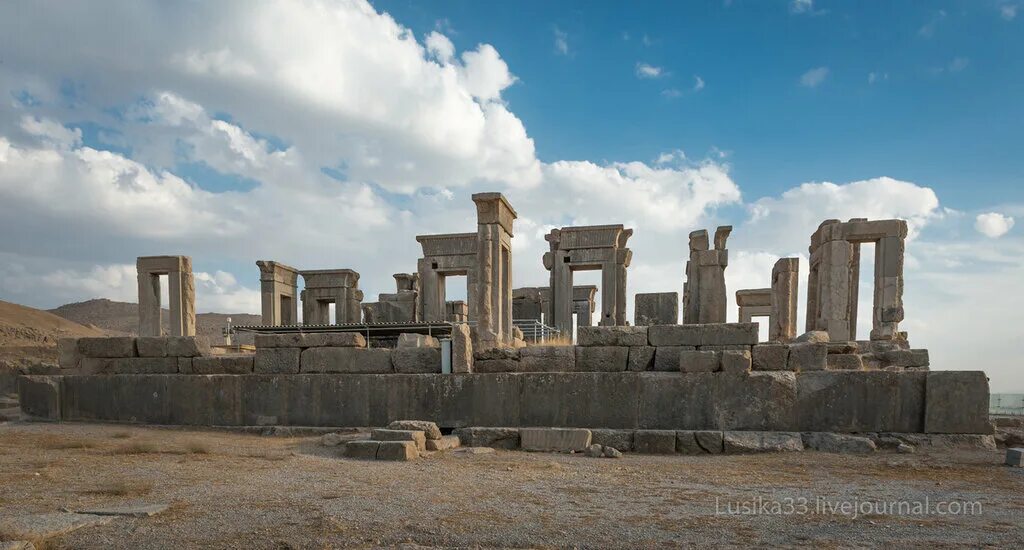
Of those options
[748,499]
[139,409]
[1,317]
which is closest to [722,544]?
[748,499]

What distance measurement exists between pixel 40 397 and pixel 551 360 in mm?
9312

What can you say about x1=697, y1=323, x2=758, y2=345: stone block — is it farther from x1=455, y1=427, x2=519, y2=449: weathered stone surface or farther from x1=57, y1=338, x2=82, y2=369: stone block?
x1=57, y1=338, x2=82, y2=369: stone block

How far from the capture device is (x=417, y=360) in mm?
9023

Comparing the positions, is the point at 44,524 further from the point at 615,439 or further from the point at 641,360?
the point at 641,360

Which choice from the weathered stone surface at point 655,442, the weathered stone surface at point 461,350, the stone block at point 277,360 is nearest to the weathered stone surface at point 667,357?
the weathered stone surface at point 655,442

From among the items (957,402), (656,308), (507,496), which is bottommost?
(507,496)

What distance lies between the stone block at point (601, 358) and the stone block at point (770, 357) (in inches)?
70.7

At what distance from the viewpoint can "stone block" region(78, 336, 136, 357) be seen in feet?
33.7

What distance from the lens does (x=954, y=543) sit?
137 inches

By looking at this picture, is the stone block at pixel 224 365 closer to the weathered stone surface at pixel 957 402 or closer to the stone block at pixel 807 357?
the stone block at pixel 807 357

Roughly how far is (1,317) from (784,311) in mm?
42389

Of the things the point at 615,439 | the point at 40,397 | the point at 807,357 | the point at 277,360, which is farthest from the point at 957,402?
the point at 40,397

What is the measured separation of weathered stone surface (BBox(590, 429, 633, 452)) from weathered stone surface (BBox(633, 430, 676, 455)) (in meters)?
0.08

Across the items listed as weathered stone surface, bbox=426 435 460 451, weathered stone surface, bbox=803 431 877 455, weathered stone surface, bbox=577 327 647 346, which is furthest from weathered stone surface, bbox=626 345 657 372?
weathered stone surface, bbox=426 435 460 451
